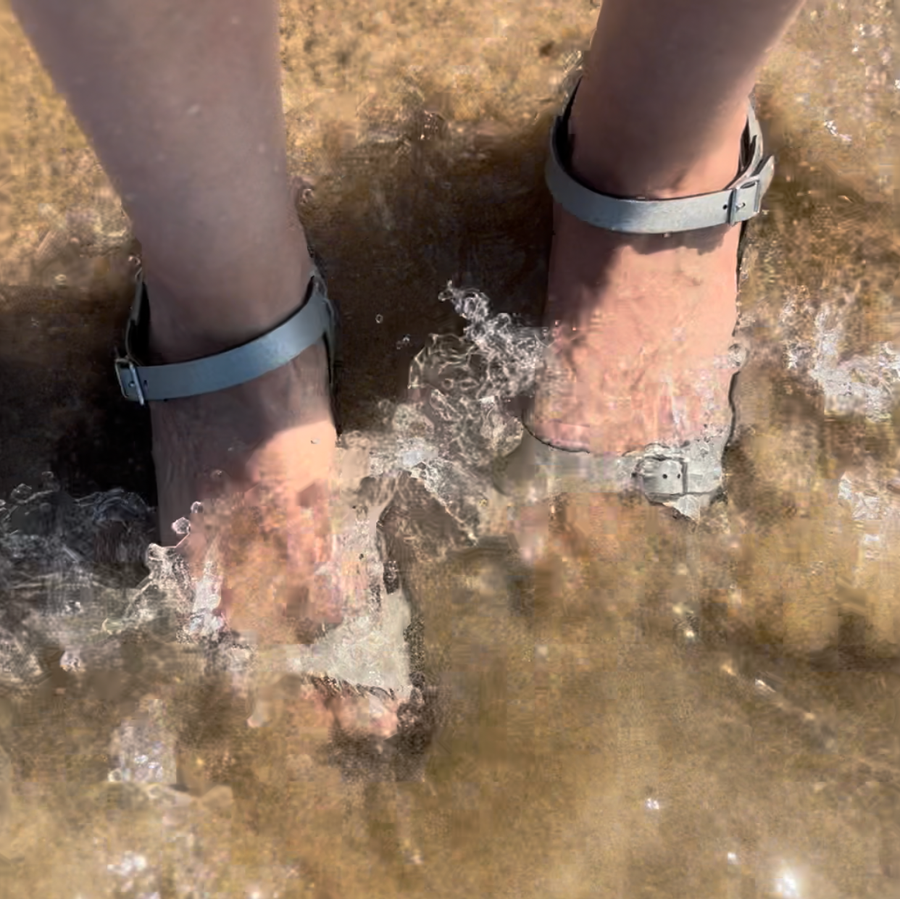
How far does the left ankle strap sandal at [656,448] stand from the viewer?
1384 millimetres

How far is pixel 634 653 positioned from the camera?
1.36m

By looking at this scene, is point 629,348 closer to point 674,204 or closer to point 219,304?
point 674,204

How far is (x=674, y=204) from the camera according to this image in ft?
4.47

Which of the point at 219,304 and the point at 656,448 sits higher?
the point at 219,304

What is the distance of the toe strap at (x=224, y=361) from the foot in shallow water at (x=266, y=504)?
0.03 metres

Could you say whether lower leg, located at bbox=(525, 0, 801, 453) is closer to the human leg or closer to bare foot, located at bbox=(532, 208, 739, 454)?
bare foot, located at bbox=(532, 208, 739, 454)

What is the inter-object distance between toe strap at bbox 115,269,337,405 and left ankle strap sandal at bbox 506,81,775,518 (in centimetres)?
43

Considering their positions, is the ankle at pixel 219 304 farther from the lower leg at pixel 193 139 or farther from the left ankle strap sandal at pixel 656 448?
the left ankle strap sandal at pixel 656 448

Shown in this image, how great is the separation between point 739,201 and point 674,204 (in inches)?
4.8

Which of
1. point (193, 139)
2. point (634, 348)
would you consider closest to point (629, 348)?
point (634, 348)

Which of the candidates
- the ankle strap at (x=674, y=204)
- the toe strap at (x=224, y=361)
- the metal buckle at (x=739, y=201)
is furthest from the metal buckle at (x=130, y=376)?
the metal buckle at (x=739, y=201)

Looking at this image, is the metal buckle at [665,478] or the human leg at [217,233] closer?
the human leg at [217,233]

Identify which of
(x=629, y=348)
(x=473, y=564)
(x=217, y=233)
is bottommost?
(x=473, y=564)

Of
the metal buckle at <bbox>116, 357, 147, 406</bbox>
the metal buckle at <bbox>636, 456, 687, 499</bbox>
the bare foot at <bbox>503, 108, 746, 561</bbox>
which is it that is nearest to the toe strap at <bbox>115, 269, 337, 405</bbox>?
the metal buckle at <bbox>116, 357, 147, 406</bbox>
